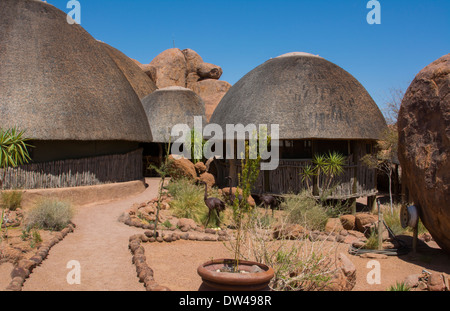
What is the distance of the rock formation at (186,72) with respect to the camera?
2906 cm

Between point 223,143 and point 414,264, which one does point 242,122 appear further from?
point 414,264

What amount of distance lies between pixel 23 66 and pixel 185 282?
9.18m

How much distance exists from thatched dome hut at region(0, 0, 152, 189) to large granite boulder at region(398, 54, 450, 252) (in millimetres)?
8762

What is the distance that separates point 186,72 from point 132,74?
26.6 feet

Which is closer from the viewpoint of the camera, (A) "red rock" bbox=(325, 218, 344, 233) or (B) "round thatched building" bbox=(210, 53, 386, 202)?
(A) "red rock" bbox=(325, 218, 344, 233)

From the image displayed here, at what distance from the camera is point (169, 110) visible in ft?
63.6

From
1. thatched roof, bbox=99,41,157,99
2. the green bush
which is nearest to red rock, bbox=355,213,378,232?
the green bush

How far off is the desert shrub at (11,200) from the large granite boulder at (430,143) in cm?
905

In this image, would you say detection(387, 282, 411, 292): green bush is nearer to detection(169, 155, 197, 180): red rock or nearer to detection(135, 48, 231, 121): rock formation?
detection(169, 155, 197, 180): red rock

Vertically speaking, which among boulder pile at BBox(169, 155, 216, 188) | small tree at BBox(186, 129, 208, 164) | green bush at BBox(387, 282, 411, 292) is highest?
small tree at BBox(186, 129, 208, 164)

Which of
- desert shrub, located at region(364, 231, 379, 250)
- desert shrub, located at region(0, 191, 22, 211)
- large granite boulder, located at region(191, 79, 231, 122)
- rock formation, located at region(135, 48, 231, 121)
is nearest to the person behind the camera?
desert shrub, located at region(364, 231, 379, 250)

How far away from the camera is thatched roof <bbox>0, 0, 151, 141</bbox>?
1109 cm

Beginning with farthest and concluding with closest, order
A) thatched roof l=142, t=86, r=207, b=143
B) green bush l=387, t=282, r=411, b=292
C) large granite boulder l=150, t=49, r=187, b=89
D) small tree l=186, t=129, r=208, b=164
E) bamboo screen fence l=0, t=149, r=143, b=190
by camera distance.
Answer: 1. large granite boulder l=150, t=49, r=187, b=89
2. thatched roof l=142, t=86, r=207, b=143
3. small tree l=186, t=129, r=208, b=164
4. bamboo screen fence l=0, t=149, r=143, b=190
5. green bush l=387, t=282, r=411, b=292

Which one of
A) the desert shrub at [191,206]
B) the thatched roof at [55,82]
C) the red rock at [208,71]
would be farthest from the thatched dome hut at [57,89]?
the red rock at [208,71]
